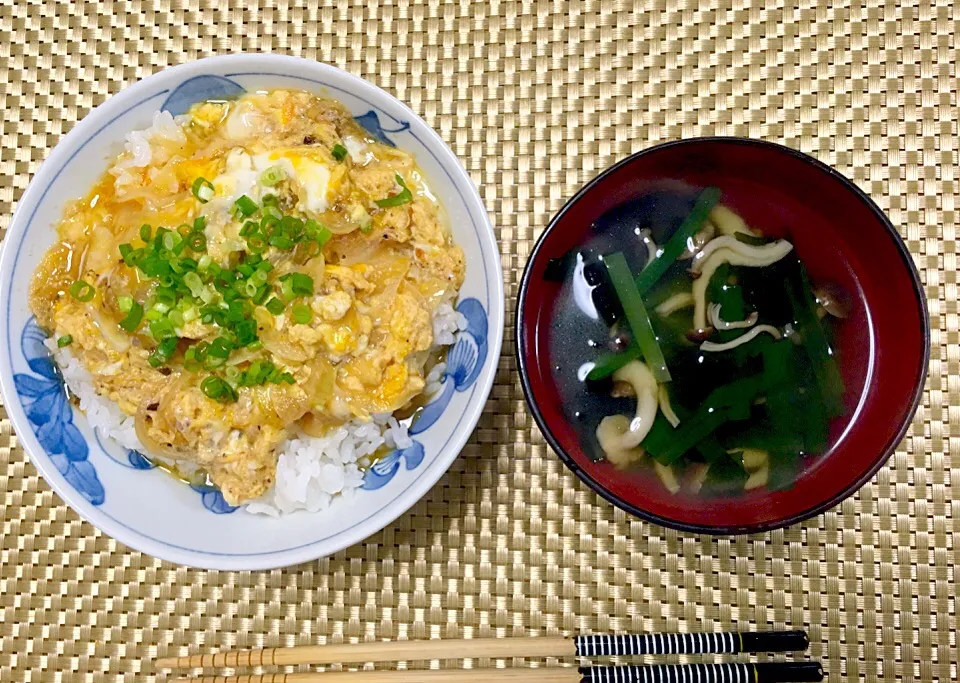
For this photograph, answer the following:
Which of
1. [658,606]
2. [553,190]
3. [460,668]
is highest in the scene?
[553,190]

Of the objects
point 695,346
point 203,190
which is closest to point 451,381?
point 695,346

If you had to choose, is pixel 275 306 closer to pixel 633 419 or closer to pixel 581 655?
pixel 633 419

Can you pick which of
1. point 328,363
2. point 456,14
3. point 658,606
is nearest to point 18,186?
point 328,363

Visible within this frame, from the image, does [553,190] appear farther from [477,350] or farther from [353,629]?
[353,629]

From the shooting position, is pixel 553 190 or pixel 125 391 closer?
pixel 125 391

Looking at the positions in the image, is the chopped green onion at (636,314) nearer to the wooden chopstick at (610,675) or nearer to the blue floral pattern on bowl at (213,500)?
the wooden chopstick at (610,675)

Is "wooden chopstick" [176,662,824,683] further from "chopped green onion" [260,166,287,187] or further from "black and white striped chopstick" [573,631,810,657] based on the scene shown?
"chopped green onion" [260,166,287,187]
